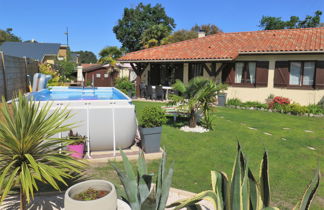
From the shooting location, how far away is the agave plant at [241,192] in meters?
2.08

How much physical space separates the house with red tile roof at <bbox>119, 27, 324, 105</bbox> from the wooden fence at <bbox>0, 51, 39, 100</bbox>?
8.39 m

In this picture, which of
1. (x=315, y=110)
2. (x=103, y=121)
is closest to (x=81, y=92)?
(x=103, y=121)

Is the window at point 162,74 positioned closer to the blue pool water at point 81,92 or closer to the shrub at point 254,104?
the shrub at point 254,104

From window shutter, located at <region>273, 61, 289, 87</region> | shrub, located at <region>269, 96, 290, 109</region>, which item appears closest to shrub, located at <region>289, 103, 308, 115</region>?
shrub, located at <region>269, 96, 290, 109</region>

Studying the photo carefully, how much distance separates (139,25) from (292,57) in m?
38.5

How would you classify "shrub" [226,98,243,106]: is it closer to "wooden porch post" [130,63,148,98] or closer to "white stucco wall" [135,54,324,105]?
"white stucco wall" [135,54,324,105]

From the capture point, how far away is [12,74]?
31.5ft

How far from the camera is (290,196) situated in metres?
4.48

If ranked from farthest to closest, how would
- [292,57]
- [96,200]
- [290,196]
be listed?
[292,57], [290,196], [96,200]

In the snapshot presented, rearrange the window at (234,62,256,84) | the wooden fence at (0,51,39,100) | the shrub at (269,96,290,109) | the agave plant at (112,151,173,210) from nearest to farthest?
the agave plant at (112,151,173,210)
the wooden fence at (0,51,39,100)
the shrub at (269,96,290,109)
the window at (234,62,256,84)

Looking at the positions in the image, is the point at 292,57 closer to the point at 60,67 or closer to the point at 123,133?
the point at 123,133

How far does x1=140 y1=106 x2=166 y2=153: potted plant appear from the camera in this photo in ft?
21.0

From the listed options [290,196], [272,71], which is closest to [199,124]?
[290,196]

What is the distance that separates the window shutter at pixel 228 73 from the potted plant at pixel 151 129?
38.0 ft
